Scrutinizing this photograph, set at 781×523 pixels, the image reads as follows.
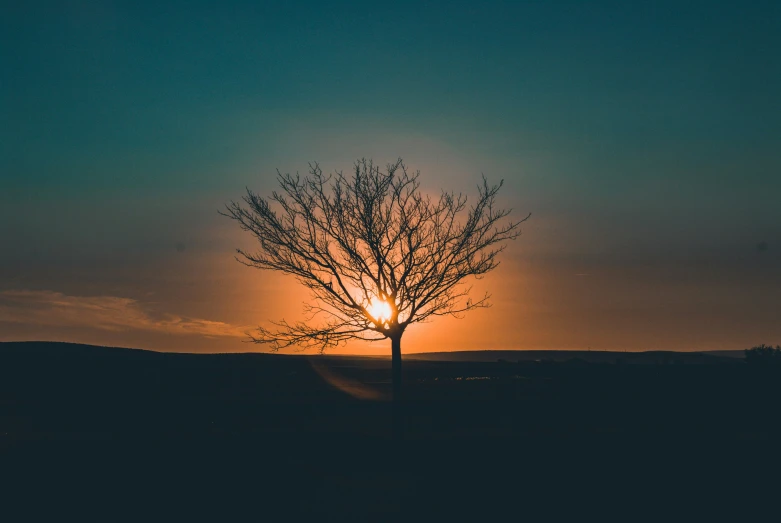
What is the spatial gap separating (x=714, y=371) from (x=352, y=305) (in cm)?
2797

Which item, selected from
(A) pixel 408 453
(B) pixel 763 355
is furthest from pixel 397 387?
(B) pixel 763 355

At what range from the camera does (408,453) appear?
17.8 metres

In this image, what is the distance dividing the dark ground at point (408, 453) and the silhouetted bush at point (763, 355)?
45.9 feet

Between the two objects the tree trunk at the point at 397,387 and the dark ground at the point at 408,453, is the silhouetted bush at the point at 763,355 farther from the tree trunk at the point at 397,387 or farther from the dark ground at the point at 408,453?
the tree trunk at the point at 397,387

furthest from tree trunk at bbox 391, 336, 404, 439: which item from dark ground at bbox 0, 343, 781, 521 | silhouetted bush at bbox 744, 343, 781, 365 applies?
silhouetted bush at bbox 744, 343, 781, 365

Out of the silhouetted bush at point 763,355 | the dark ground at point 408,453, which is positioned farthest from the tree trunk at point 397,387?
the silhouetted bush at point 763,355

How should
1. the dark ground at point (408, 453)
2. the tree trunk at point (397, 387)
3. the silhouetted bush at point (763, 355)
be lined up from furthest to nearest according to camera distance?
the silhouetted bush at point (763, 355)
the tree trunk at point (397, 387)
the dark ground at point (408, 453)

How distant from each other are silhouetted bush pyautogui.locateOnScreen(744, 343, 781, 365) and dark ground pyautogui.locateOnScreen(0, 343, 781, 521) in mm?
13988

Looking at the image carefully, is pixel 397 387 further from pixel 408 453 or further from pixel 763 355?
pixel 763 355

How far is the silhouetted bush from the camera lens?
148 ft

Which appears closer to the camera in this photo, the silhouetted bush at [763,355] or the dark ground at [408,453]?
the dark ground at [408,453]

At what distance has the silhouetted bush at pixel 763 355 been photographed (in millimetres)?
45188

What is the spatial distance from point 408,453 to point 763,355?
39713 mm

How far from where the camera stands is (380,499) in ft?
43.4
